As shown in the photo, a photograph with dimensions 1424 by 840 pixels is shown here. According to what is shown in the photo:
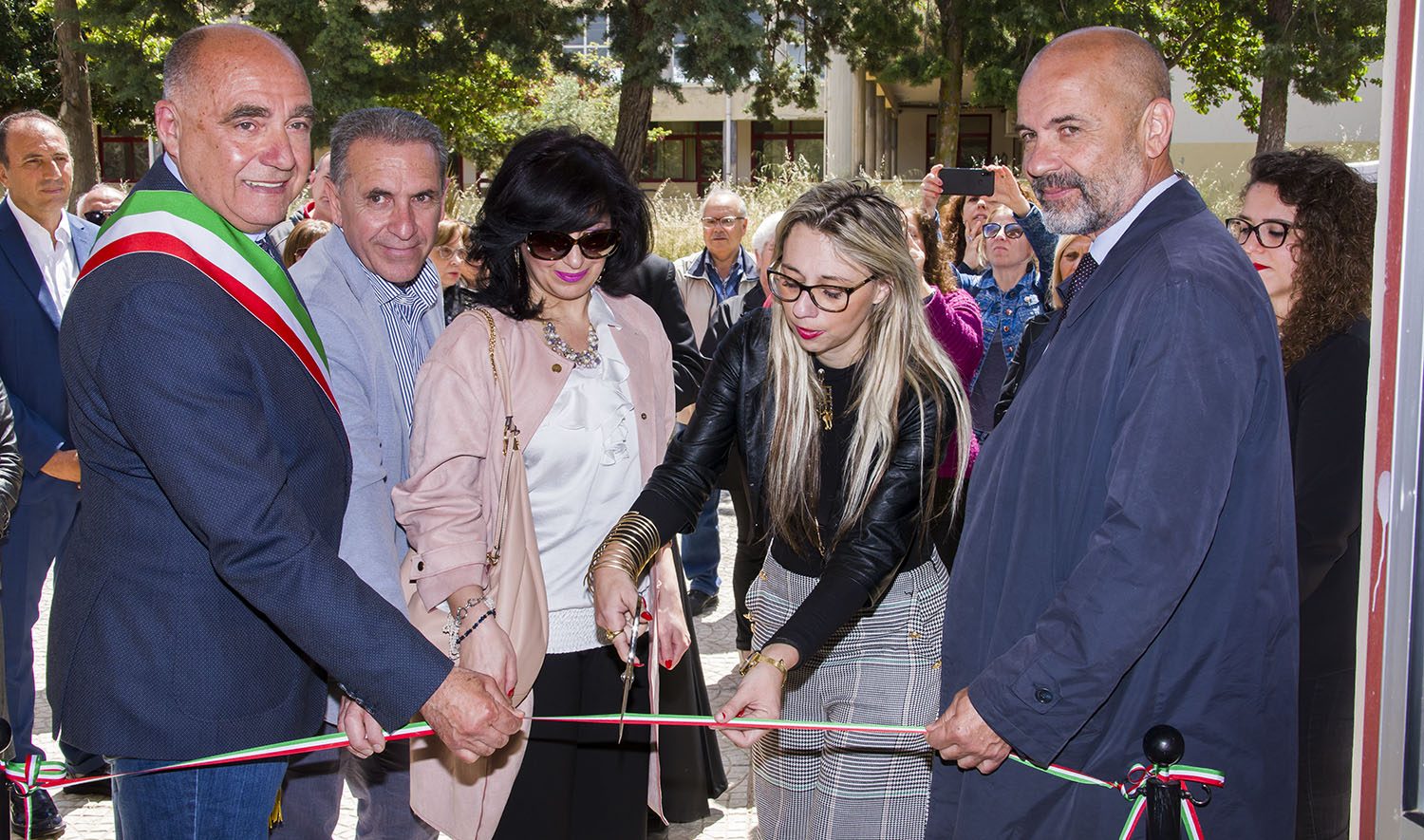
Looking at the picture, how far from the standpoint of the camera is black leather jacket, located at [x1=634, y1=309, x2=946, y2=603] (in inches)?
115

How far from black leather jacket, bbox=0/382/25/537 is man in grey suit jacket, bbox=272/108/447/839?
1357 millimetres

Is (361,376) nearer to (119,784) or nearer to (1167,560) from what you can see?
(119,784)

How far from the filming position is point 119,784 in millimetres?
2385

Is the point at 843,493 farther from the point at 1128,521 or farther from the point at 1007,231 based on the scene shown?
the point at 1007,231

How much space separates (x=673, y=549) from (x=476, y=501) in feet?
2.53

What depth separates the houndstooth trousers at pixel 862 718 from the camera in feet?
9.85

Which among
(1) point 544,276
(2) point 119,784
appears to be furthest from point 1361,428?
(2) point 119,784

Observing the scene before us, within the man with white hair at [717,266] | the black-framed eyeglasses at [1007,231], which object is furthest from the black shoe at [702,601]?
the black-framed eyeglasses at [1007,231]

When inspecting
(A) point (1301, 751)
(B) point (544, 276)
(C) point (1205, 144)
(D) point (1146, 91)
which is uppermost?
(C) point (1205, 144)

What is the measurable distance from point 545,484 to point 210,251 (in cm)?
111

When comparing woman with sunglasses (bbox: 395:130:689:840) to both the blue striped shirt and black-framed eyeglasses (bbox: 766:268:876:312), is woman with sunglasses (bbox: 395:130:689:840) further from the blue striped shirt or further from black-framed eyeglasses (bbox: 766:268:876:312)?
black-framed eyeglasses (bbox: 766:268:876:312)

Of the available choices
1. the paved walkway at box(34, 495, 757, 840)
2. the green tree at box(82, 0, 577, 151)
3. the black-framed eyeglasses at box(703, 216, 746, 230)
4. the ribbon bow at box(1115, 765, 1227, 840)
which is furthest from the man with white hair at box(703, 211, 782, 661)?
the green tree at box(82, 0, 577, 151)

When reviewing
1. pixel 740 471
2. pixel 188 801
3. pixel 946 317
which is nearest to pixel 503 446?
A: pixel 188 801

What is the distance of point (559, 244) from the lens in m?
3.23
